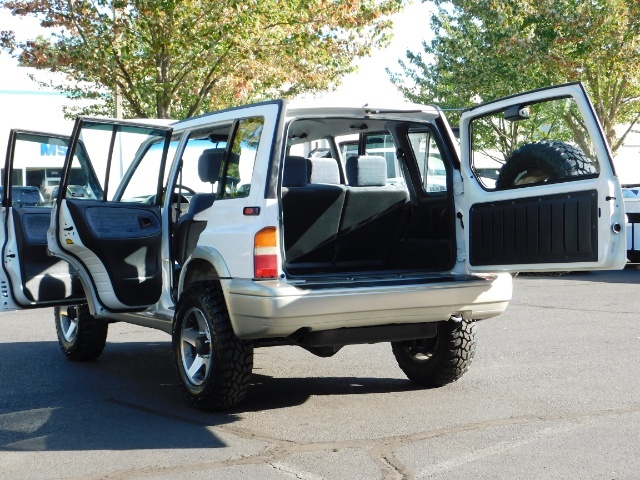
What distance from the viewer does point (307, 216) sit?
6992 millimetres

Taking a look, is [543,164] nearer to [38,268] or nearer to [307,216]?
[307,216]

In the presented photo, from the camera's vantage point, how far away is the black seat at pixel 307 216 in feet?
22.6

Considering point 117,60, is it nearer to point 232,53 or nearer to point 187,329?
point 232,53

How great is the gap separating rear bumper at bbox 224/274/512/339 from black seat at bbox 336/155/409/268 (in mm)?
890

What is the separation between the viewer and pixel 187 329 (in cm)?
680

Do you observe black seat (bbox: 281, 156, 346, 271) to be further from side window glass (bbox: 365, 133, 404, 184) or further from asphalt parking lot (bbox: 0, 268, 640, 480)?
asphalt parking lot (bbox: 0, 268, 640, 480)

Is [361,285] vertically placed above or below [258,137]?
below

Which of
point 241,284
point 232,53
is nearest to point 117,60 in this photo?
point 232,53

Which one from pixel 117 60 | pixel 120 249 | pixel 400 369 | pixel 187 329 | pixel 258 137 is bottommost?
pixel 400 369

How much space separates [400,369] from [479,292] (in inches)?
69.0

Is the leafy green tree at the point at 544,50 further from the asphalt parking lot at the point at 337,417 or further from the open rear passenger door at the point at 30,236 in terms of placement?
the open rear passenger door at the point at 30,236

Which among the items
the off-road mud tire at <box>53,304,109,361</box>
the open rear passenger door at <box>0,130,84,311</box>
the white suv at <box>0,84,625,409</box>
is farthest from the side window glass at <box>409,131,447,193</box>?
the off-road mud tire at <box>53,304,109,361</box>

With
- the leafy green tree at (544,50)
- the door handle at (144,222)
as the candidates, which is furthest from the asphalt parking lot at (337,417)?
the leafy green tree at (544,50)

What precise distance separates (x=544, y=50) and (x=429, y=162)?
65.5 feet
